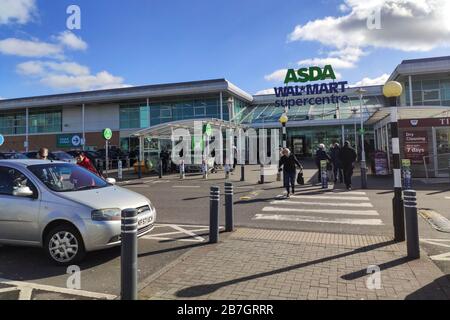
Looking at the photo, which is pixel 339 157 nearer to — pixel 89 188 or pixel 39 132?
pixel 89 188

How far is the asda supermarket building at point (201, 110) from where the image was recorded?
1325 inches

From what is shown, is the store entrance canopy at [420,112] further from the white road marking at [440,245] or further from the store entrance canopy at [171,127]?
the white road marking at [440,245]

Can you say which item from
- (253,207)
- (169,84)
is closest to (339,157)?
(253,207)

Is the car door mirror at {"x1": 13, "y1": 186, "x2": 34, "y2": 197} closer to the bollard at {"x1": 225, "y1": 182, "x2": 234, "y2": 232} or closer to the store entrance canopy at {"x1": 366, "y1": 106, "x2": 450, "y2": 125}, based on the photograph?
the bollard at {"x1": 225, "y1": 182, "x2": 234, "y2": 232}

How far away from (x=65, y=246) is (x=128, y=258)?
6.31 feet

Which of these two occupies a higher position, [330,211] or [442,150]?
[442,150]

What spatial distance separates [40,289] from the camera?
4762mm

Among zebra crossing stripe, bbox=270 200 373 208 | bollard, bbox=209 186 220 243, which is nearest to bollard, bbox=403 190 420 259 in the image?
bollard, bbox=209 186 220 243

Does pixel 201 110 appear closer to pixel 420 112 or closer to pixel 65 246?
pixel 420 112

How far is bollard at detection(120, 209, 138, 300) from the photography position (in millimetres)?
4191

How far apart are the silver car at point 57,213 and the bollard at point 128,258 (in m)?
1.43

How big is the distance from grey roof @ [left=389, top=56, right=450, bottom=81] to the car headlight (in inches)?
1292

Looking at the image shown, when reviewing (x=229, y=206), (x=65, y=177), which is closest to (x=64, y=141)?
(x=65, y=177)
